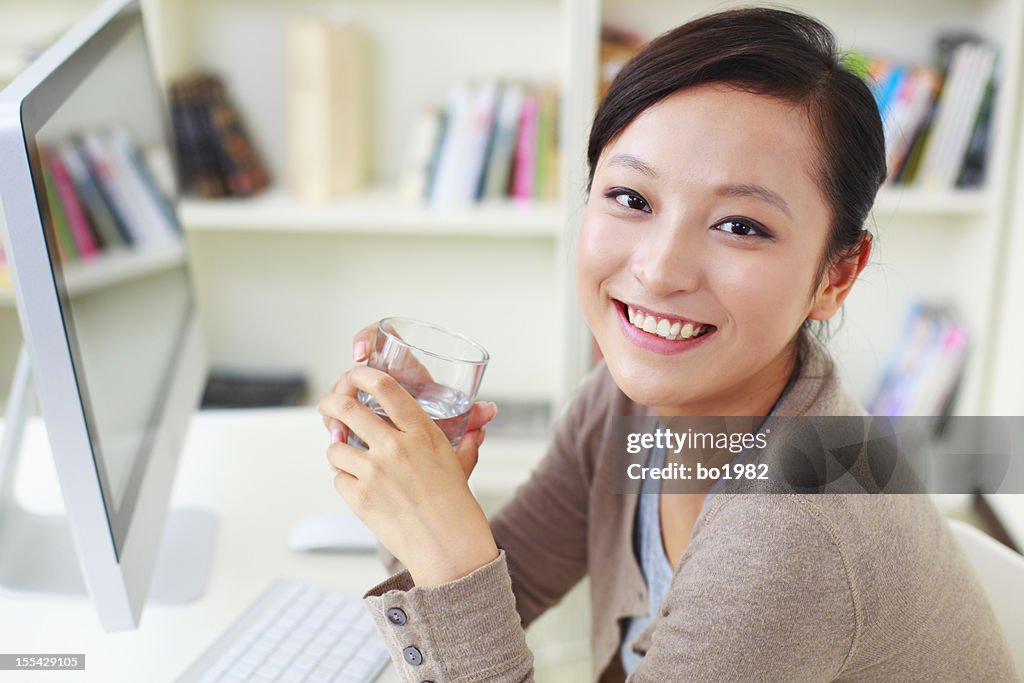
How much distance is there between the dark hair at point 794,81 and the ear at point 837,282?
11 millimetres

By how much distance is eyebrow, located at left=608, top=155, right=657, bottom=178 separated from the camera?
841 mm

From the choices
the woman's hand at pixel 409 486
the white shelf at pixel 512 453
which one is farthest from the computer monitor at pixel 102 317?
the white shelf at pixel 512 453

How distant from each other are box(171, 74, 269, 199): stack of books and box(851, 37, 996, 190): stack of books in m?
1.38

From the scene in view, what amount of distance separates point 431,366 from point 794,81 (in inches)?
15.4

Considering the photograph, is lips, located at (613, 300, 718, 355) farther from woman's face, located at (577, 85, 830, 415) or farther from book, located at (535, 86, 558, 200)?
book, located at (535, 86, 558, 200)

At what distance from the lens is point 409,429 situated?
2.72 feet

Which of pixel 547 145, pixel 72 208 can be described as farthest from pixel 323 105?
pixel 72 208

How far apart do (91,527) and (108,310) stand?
0.21 meters

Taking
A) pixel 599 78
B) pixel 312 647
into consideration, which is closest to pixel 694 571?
pixel 312 647

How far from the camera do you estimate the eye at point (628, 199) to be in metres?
0.87

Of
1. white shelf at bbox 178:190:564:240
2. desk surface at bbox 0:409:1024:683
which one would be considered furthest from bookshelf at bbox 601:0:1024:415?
desk surface at bbox 0:409:1024:683

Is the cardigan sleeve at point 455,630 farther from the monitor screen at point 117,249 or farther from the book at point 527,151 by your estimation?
the book at point 527,151

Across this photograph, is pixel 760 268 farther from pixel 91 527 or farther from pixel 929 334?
pixel 929 334

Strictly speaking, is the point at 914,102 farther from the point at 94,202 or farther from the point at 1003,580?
the point at 94,202
